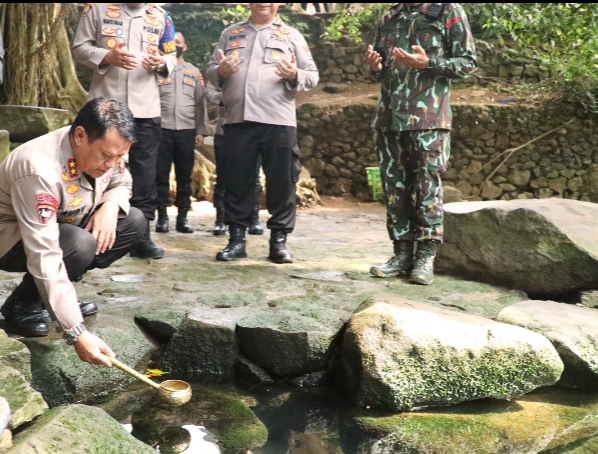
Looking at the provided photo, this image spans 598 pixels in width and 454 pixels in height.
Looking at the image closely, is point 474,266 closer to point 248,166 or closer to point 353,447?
point 248,166

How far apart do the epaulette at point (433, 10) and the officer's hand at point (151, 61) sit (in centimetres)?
164

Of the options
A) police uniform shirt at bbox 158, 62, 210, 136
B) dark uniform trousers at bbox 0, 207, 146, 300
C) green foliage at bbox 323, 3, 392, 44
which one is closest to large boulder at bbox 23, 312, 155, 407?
dark uniform trousers at bbox 0, 207, 146, 300

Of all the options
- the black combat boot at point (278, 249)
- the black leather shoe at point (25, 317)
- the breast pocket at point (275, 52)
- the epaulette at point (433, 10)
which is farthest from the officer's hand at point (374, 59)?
the black leather shoe at point (25, 317)

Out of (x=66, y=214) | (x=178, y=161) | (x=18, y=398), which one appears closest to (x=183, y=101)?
(x=178, y=161)

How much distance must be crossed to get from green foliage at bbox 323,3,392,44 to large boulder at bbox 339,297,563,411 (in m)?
9.13

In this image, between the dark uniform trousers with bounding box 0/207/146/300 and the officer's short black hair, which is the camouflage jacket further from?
the officer's short black hair

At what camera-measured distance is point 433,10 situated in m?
4.13

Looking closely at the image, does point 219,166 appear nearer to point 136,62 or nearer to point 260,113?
point 260,113

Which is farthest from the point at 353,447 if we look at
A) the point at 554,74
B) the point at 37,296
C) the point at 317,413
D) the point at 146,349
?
the point at 554,74

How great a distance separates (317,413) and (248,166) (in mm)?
2045

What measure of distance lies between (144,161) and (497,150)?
6955mm

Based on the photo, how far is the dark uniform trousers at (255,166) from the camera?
4.54 metres

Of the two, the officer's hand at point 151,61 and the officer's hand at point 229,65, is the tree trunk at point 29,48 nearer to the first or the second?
the officer's hand at point 151,61

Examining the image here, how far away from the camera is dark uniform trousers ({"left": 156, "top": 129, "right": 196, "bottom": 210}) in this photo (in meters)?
5.88
